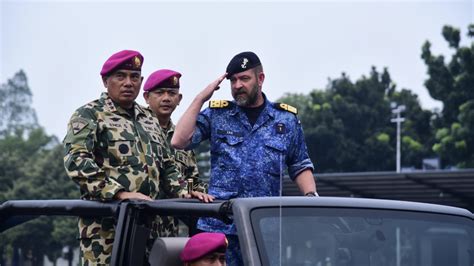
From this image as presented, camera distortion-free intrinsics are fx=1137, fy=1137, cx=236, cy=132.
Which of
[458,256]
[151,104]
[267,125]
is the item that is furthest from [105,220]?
[151,104]

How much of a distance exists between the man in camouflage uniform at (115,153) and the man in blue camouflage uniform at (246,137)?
16 cm

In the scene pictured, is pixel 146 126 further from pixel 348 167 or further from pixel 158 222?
pixel 348 167

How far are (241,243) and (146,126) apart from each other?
1582 millimetres

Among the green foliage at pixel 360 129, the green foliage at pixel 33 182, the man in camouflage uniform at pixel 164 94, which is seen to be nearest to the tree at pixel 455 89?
the green foliage at pixel 360 129

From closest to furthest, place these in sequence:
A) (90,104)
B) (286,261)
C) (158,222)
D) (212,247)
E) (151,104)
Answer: (286,261), (212,247), (158,222), (90,104), (151,104)

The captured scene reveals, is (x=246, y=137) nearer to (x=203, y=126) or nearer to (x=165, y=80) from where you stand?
(x=203, y=126)

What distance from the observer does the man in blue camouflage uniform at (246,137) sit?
505 cm

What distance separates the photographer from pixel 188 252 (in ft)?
12.7

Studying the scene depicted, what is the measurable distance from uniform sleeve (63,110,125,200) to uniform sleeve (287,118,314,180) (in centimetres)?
96

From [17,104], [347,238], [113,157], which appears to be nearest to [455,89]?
[113,157]

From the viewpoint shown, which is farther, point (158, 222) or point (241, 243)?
point (158, 222)

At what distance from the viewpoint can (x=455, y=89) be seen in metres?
44.9

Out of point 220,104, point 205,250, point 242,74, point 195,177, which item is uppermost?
point 242,74

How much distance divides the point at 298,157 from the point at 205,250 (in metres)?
1.55
